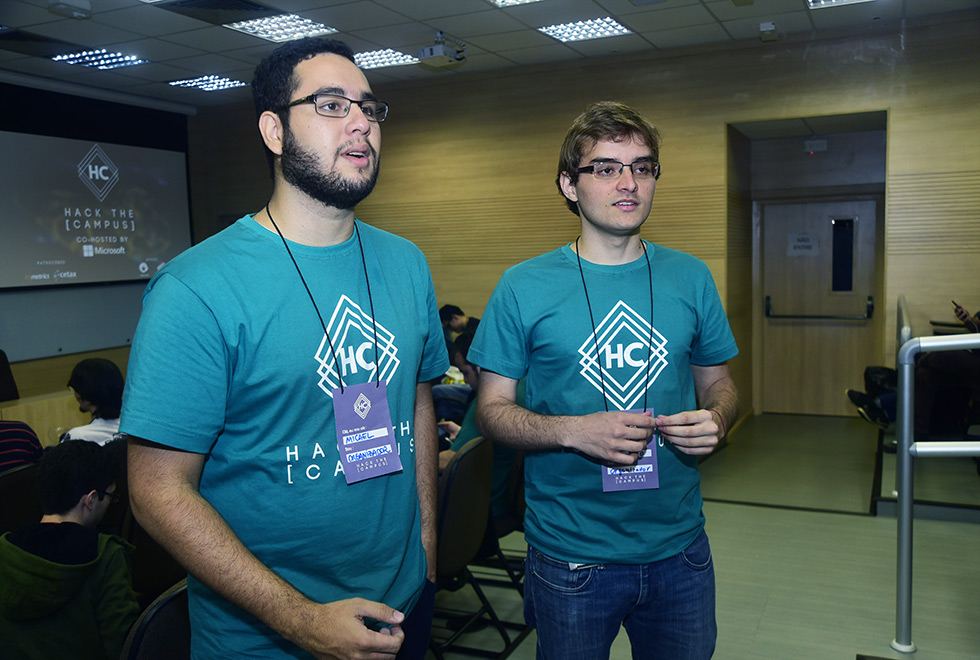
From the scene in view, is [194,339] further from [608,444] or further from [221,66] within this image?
[221,66]

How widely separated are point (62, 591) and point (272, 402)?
1.28 meters

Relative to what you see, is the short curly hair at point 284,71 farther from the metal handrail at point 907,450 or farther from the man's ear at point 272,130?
the metal handrail at point 907,450

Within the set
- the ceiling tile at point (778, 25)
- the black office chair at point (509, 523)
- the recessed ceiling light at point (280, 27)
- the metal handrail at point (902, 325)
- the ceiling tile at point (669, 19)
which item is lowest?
the black office chair at point (509, 523)

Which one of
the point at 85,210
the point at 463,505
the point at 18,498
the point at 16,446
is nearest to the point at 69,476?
the point at 18,498

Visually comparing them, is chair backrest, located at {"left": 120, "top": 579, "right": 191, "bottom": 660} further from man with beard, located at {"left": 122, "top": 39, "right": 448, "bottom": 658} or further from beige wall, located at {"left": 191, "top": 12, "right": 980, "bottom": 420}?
beige wall, located at {"left": 191, "top": 12, "right": 980, "bottom": 420}

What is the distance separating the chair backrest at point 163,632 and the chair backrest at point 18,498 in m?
1.55

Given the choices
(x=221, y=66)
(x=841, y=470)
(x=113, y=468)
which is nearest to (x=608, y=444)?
(x=113, y=468)

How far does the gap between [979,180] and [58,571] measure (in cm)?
611

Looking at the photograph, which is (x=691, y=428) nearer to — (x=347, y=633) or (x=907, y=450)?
(x=347, y=633)

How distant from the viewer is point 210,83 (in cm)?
745

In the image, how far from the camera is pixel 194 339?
1.08m

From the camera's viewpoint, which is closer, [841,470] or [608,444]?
[608,444]

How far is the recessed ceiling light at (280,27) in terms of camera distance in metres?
5.44

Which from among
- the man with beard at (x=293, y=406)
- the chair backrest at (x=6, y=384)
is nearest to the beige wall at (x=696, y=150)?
the chair backrest at (x=6, y=384)
